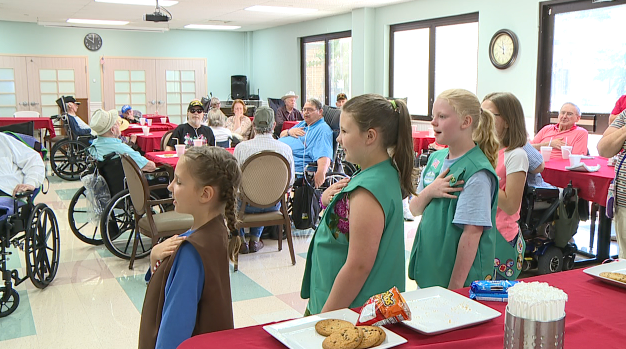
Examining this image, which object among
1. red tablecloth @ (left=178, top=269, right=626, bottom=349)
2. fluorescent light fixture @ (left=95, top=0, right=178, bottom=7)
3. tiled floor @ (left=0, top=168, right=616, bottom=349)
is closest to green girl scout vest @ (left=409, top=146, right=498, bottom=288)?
red tablecloth @ (left=178, top=269, right=626, bottom=349)

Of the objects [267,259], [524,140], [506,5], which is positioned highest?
[506,5]

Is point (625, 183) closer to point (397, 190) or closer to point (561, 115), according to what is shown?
point (397, 190)

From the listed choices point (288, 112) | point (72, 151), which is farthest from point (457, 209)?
point (288, 112)

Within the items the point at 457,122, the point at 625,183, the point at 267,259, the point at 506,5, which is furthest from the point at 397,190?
the point at 506,5

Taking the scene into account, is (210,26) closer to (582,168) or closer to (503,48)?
(503,48)

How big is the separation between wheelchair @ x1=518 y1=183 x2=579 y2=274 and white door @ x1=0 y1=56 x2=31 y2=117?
12.8 m

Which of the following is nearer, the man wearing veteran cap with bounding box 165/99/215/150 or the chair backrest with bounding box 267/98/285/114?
the man wearing veteran cap with bounding box 165/99/215/150

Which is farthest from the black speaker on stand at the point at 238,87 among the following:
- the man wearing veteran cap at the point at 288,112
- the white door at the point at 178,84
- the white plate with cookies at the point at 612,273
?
the white plate with cookies at the point at 612,273

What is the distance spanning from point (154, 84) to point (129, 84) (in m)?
0.62

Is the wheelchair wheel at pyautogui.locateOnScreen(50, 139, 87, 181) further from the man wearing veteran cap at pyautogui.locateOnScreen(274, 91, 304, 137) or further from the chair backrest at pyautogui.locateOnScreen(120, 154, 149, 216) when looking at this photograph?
the chair backrest at pyautogui.locateOnScreen(120, 154, 149, 216)

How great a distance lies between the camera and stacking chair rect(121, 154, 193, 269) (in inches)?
160

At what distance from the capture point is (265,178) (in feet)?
14.3

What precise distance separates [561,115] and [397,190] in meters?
4.72

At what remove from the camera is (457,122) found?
6.12 ft
